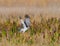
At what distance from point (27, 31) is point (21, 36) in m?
0.44

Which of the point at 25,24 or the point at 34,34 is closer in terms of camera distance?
the point at 34,34

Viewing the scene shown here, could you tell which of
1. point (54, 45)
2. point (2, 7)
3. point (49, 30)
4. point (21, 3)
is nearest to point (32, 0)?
point (21, 3)

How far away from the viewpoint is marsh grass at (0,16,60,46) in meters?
5.65

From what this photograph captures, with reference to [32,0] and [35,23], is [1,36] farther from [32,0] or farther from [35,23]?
[32,0]

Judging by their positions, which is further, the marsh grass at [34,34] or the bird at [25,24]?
the bird at [25,24]

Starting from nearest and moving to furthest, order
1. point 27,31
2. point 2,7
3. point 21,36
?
point 21,36
point 27,31
point 2,7

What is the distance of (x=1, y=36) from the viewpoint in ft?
20.1

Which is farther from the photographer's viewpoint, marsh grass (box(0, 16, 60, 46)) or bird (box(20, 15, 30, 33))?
bird (box(20, 15, 30, 33))

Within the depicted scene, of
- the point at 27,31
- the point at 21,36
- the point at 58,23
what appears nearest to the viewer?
the point at 21,36

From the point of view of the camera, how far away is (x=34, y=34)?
6176 mm

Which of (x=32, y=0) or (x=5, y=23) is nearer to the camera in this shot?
(x=5, y=23)

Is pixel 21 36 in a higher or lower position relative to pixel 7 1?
higher

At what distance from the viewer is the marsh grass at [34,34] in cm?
565

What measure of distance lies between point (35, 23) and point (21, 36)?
113 cm
